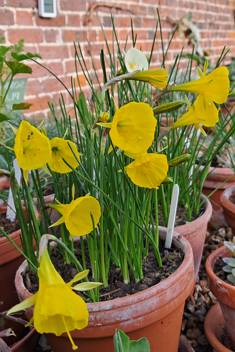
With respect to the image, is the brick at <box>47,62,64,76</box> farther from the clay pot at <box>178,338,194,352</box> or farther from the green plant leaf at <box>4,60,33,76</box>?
the clay pot at <box>178,338,194,352</box>

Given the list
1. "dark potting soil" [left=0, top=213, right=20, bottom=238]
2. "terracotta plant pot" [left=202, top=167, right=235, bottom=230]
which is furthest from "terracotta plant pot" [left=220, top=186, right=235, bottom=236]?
"dark potting soil" [left=0, top=213, right=20, bottom=238]

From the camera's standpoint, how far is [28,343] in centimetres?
84

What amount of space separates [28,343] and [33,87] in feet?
5.15

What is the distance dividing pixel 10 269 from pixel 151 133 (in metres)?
0.62

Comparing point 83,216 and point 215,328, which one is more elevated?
point 83,216

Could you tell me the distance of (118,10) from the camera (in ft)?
8.23

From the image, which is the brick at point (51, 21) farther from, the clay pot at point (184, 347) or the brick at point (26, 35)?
the clay pot at point (184, 347)

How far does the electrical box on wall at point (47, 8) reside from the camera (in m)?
1.93

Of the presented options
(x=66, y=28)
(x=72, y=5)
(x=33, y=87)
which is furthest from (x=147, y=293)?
(x=72, y=5)

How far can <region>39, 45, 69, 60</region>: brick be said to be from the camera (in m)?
2.04

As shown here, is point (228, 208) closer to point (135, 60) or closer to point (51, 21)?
point (135, 60)

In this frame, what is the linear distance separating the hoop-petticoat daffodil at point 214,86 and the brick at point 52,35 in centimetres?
170

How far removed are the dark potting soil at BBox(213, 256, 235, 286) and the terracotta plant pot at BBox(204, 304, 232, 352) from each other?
146 millimetres

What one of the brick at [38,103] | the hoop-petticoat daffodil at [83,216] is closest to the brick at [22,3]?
the brick at [38,103]
